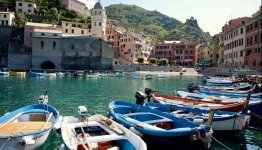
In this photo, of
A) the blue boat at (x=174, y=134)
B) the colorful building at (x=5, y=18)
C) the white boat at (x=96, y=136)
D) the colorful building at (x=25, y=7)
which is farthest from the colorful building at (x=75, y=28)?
the blue boat at (x=174, y=134)

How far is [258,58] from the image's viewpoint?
53.0m

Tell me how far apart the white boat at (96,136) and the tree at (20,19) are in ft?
270

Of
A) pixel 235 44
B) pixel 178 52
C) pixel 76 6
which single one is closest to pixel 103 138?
pixel 235 44

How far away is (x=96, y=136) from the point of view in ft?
36.7

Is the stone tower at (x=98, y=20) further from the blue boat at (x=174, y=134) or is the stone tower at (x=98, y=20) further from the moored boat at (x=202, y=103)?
the blue boat at (x=174, y=134)

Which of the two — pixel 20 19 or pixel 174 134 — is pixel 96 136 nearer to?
pixel 174 134

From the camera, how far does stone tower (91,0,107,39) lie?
89500mm

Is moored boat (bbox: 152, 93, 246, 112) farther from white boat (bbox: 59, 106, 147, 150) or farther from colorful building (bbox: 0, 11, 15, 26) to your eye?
colorful building (bbox: 0, 11, 15, 26)

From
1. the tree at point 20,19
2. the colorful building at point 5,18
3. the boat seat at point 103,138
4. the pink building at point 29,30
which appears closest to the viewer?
the boat seat at point 103,138

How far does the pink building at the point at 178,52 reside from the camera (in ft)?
366

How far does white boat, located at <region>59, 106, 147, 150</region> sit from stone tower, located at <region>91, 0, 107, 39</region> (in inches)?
3101

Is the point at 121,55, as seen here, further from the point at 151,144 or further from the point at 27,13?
the point at 151,144

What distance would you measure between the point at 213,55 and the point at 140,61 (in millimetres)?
25695

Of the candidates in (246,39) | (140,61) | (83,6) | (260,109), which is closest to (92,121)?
(260,109)
